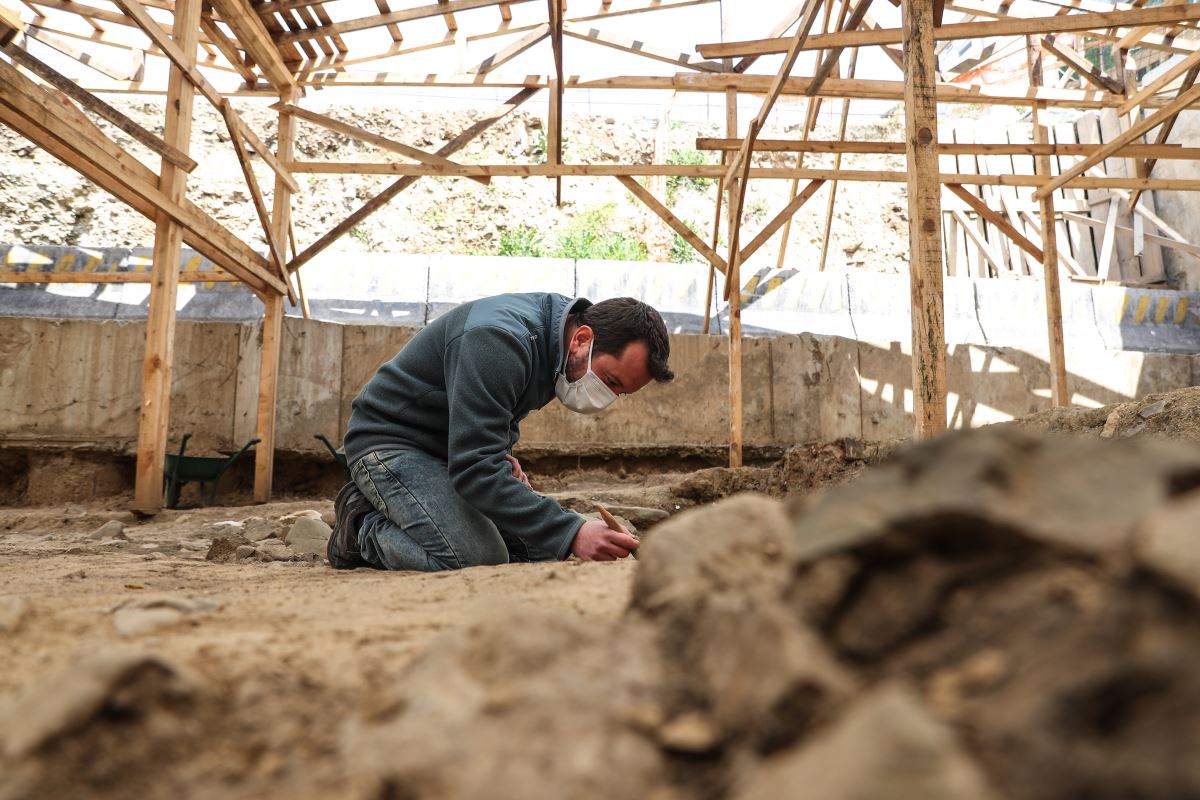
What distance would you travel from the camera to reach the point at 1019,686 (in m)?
0.67

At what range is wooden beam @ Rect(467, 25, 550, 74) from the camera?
23.4 ft

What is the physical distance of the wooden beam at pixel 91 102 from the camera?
4113mm

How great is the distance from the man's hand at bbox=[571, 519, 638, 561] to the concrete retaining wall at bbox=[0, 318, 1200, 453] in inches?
210

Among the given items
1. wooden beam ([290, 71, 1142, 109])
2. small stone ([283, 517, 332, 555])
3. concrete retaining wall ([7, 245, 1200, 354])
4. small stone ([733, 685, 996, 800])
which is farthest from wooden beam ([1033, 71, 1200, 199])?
small stone ([733, 685, 996, 800])

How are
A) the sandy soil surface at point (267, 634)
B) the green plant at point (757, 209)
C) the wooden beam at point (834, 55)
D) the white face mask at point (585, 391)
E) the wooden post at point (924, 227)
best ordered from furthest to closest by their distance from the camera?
1. the green plant at point (757, 209)
2. the wooden beam at point (834, 55)
3. the wooden post at point (924, 227)
4. the white face mask at point (585, 391)
5. the sandy soil surface at point (267, 634)

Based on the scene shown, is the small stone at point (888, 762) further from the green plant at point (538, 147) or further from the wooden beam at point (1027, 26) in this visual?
the green plant at point (538, 147)

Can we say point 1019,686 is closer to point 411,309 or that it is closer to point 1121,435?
point 1121,435

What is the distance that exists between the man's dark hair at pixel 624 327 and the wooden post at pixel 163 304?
3.50 metres

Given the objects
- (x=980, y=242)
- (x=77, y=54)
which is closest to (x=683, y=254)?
(x=980, y=242)

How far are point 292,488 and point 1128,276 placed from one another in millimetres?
12660

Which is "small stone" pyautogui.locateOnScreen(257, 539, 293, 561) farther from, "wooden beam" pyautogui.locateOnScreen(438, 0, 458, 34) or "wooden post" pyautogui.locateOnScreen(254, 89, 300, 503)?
"wooden beam" pyautogui.locateOnScreen(438, 0, 458, 34)

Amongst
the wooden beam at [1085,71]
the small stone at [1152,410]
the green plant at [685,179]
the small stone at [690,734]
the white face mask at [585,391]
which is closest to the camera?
the small stone at [690,734]

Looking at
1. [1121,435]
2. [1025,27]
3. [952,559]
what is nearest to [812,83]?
[1025,27]

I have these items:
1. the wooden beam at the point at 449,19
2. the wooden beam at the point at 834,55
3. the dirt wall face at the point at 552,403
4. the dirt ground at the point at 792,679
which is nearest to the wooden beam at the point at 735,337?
the dirt wall face at the point at 552,403
